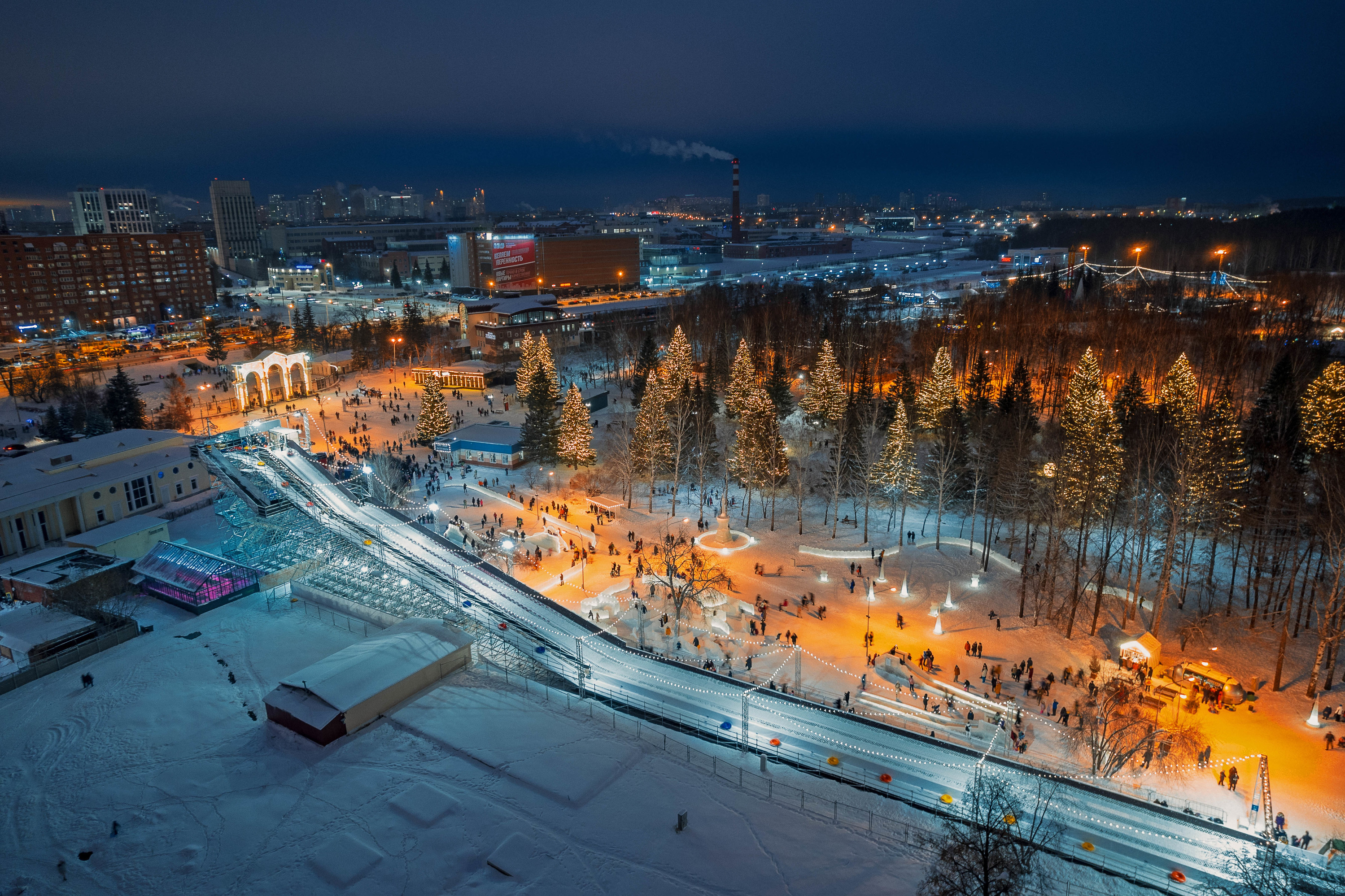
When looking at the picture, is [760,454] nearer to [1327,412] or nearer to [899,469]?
[899,469]

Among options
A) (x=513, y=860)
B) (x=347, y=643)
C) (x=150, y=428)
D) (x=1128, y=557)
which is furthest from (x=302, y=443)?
(x=1128, y=557)

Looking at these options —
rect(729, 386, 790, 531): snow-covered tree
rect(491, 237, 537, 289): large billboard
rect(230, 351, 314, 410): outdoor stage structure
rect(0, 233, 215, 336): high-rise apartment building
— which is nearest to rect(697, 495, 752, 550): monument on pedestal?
rect(729, 386, 790, 531): snow-covered tree

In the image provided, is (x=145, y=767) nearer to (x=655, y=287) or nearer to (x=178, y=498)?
(x=178, y=498)

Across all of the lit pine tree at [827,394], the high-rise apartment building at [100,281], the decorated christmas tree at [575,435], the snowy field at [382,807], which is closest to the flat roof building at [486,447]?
the decorated christmas tree at [575,435]

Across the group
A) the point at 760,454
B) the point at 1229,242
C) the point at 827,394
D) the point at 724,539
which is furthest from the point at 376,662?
the point at 1229,242

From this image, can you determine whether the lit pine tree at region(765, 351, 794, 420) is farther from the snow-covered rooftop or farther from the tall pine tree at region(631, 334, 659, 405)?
the snow-covered rooftop

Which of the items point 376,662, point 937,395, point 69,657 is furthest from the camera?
point 937,395

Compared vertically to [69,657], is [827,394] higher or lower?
higher
